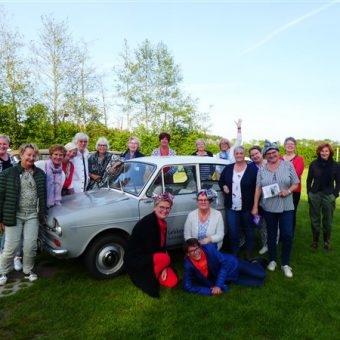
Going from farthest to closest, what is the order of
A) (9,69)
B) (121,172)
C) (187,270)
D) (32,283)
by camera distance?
1. (9,69)
2. (121,172)
3. (32,283)
4. (187,270)

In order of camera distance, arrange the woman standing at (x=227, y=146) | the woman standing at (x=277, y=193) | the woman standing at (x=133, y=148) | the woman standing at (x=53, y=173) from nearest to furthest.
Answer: the woman standing at (x=277, y=193) → the woman standing at (x=53, y=173) → the woman standing at (x=133, y=148) → the woman standing at (x=227, y=146)

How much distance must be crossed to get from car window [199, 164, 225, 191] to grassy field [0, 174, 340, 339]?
1.75 metres

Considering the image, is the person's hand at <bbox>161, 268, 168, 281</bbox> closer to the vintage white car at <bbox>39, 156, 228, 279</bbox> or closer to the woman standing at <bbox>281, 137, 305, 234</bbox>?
the vintage white car at <bbox>39, 156, 228, 279</bbox>

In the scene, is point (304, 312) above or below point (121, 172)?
below

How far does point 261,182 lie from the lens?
470cm

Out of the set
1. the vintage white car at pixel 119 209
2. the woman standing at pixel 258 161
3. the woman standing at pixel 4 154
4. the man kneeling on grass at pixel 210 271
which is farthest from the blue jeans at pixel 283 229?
the woman standing at pixel 4 154

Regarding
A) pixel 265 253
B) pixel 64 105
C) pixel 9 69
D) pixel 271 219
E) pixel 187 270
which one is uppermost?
pixel 9 69

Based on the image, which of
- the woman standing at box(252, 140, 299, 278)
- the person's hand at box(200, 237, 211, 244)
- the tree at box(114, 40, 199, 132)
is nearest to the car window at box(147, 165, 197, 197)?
the person's hand at box(200, 237, 211, 244)

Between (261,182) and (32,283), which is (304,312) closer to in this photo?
(261,182)

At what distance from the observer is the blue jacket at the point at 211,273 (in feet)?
13.4

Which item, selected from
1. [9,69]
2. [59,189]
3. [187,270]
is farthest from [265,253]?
[9,69]

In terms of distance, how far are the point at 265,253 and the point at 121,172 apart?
3.16 metres

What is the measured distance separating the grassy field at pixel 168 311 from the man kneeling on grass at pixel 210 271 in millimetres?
118

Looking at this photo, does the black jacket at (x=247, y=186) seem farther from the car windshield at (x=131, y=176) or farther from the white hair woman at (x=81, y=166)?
the white hair woman at (x=81, y=166)
